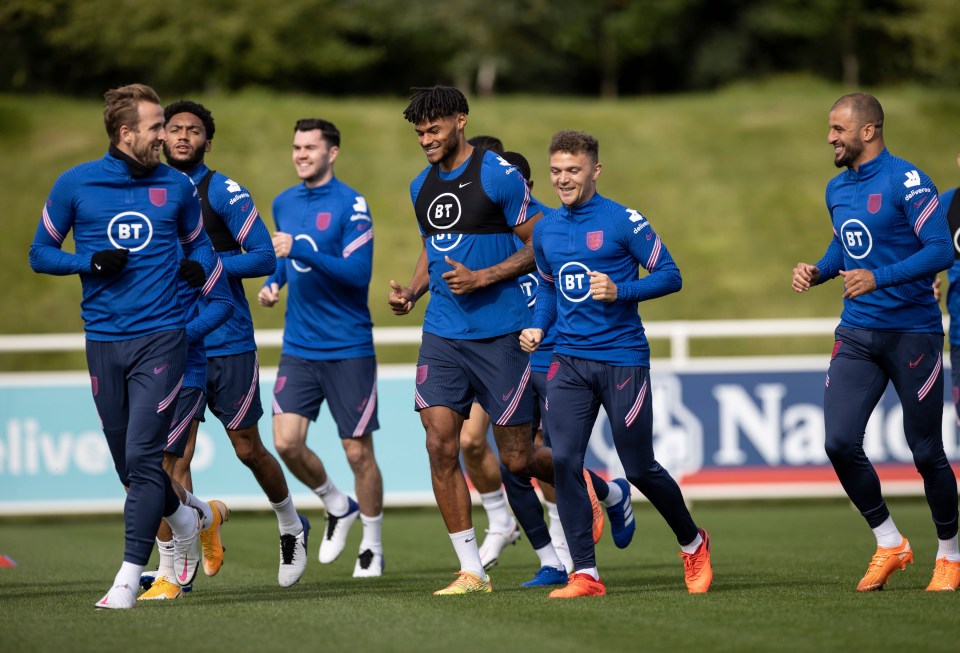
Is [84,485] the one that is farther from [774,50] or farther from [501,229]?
[774,50]

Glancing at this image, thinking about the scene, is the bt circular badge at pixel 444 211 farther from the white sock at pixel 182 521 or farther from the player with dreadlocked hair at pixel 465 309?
the white sock at pixel 182 521

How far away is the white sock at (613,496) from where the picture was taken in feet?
27.9

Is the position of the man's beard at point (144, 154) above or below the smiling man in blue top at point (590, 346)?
above

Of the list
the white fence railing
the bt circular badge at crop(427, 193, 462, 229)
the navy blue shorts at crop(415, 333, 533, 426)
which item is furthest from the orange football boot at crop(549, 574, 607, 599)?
the white fence railing

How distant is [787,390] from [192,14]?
27317mm

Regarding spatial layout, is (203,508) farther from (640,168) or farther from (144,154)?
(640,168)

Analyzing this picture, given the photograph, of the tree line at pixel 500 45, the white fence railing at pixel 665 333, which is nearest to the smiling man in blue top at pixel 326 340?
the white fence railing at pixel 665 333

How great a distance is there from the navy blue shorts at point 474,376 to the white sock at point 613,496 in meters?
1.17

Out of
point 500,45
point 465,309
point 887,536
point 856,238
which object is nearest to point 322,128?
point 465,309

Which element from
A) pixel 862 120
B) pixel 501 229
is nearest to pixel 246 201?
pixel 501 229

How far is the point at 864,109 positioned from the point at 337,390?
389cm

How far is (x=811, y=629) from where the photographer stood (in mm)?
5961

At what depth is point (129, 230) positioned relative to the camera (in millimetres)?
6820

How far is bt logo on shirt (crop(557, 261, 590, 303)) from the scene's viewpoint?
7.22m
